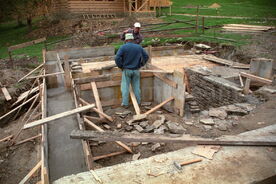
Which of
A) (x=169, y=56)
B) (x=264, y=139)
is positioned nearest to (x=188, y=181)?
(x=264, y=139)

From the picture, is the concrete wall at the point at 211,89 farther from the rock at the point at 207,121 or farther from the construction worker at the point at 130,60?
the construction worker at the point at 130,60

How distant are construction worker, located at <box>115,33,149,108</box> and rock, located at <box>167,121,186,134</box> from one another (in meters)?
2.01

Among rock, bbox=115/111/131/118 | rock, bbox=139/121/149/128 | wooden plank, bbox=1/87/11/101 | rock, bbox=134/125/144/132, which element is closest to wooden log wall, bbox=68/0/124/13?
wooden plank, bbox=1/87/11/101

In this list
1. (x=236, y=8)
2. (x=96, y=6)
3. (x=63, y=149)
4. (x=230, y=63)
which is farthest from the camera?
(x=236, y=8)

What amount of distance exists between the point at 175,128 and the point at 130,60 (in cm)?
→ 253

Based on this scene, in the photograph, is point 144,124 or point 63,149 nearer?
point 63,149

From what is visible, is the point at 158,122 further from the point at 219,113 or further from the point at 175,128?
the point at 219,113

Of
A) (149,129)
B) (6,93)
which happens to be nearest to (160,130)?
(149,129)

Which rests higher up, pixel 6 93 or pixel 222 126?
pixel 6 93

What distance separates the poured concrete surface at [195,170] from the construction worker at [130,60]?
14.3 ft

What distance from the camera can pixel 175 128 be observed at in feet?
21.4

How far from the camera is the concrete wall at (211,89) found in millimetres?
8084

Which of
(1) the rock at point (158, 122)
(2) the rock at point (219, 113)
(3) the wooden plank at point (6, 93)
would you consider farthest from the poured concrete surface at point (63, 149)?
(2) the rock at point (219, 113)

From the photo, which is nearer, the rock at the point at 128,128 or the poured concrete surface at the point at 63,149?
the poured concrete surface at the point at 63,149
